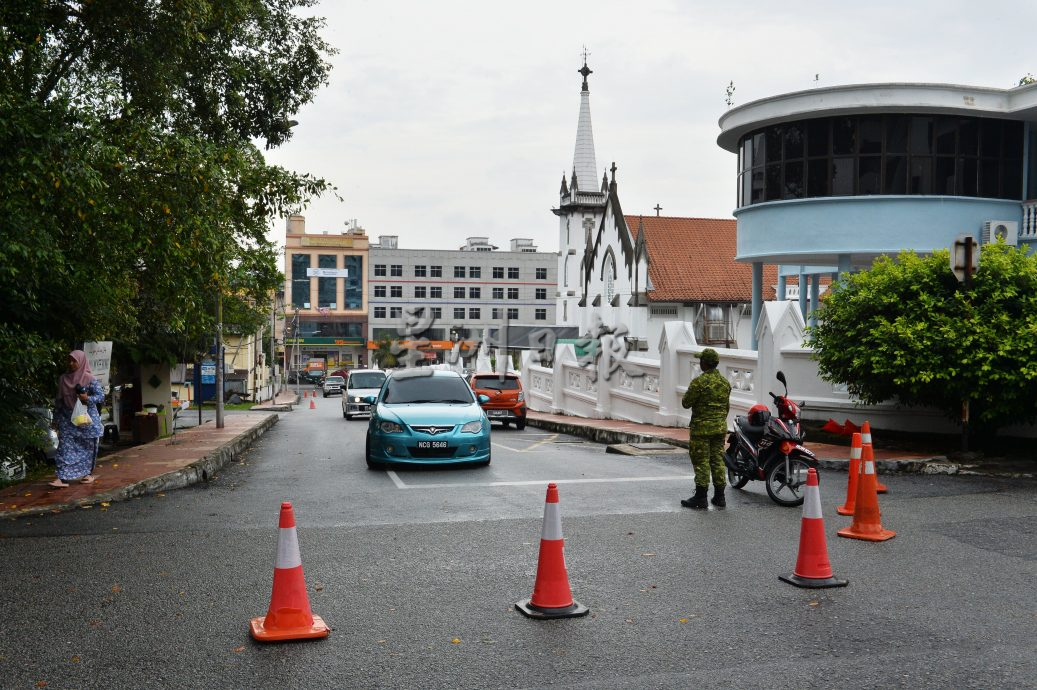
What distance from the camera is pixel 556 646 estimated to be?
18.0 ft

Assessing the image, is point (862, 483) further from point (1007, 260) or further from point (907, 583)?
point (1007, 260)

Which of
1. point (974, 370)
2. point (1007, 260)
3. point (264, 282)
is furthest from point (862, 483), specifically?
point (264, 282)

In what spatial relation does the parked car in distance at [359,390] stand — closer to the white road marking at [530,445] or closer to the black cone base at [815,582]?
the white road marking at [530,445]

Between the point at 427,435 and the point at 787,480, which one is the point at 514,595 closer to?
the point at 787,480

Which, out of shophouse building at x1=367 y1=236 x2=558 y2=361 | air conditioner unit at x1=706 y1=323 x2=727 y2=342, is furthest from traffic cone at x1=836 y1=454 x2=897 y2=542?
shophouse building at x1=367 y1=236 x2=558 y2=361

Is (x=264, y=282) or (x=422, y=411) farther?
(x=264, y=282)

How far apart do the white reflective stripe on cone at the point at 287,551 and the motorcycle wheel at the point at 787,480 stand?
6.10 metres

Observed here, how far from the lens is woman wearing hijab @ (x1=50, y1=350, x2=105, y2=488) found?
11.3m

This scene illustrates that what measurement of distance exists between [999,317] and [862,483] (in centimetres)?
571

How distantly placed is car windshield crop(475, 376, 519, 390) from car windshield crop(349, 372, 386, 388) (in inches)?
366

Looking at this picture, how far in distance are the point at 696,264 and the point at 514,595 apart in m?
55.3

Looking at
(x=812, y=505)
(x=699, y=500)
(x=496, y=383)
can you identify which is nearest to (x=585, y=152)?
(x=496, y=383)

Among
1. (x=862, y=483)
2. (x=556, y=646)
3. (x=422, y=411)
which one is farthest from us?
(x=422, y=411)

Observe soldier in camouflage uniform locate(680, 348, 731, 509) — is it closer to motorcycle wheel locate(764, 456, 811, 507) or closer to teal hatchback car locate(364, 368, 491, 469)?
motorcycle wheel locate(764, 456, 811, 507)
